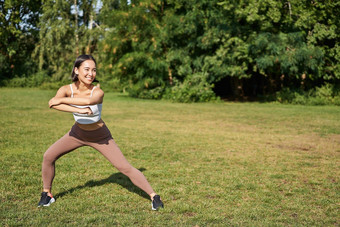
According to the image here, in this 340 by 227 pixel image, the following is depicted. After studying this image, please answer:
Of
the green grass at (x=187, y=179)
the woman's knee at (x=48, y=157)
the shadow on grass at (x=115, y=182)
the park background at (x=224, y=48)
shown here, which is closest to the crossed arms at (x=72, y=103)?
the woman's knee at (x=48, y=157)

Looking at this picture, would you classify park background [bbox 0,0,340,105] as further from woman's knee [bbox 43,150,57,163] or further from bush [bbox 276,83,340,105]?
woman's knee [bbox 43,150,57,163]

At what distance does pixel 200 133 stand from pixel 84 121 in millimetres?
7601

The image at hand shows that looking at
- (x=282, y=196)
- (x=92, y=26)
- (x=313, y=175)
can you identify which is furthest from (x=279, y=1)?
(x=92, y=26)

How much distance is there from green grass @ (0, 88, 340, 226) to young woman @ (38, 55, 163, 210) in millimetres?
448

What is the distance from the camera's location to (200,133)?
459 inches

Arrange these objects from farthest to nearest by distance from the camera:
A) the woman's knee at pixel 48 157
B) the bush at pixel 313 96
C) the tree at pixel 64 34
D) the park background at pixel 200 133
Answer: the tree at pixel 64 34
the bush at pixel 313 96
the park background at pixel 200 133
the woman's knee at pixel 48 157

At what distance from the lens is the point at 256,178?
6.51m

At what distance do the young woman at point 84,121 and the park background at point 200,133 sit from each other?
44 cm

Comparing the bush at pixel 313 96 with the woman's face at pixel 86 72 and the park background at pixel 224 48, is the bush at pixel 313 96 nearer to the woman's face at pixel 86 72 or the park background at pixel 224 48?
the park background at pixel 224 48

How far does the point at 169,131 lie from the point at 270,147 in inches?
144

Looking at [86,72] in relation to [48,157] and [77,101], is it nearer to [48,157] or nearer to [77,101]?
[77,101]

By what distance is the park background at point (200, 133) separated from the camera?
4824 mm

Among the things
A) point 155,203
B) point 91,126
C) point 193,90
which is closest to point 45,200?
point 91,126

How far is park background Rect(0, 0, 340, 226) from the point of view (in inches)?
190
